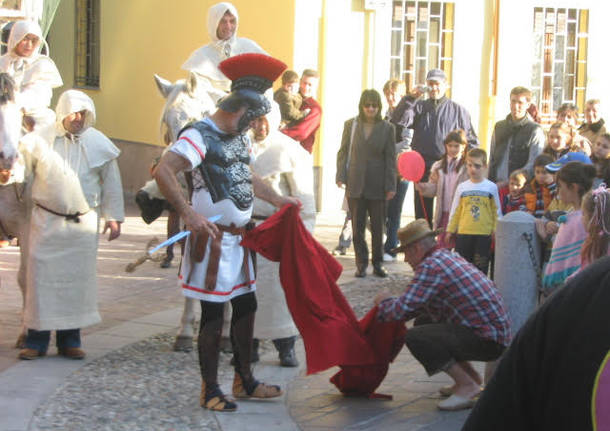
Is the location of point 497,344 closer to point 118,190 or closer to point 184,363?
point 184,363

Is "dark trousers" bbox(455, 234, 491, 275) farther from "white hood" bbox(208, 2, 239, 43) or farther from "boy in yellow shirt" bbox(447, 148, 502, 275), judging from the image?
"white hood" bbox(208, 2, 239, 43)

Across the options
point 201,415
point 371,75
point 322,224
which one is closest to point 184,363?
point 201,415

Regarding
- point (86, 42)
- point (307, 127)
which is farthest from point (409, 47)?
point (86, 42)

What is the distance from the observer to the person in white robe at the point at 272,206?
678 cm

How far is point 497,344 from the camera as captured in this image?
5.66m

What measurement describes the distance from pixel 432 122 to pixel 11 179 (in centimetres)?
642

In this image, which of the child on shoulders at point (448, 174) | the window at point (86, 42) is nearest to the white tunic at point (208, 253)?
the child on shoulders at point (448, 174)

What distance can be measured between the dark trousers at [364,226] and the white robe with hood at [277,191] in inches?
143

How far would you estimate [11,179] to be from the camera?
6.45 m

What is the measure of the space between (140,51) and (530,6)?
7.63 meters

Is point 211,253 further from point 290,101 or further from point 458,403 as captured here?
point 290,101

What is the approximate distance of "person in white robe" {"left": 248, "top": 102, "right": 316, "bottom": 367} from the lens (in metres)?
6.78

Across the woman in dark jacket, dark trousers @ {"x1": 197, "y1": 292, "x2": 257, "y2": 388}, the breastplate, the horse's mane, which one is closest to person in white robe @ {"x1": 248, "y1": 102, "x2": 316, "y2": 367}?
dark trousers @ {"x1": 197, "y1": 292, "x2": 257, "y2": 388}

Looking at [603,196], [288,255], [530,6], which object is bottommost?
[288,255]
